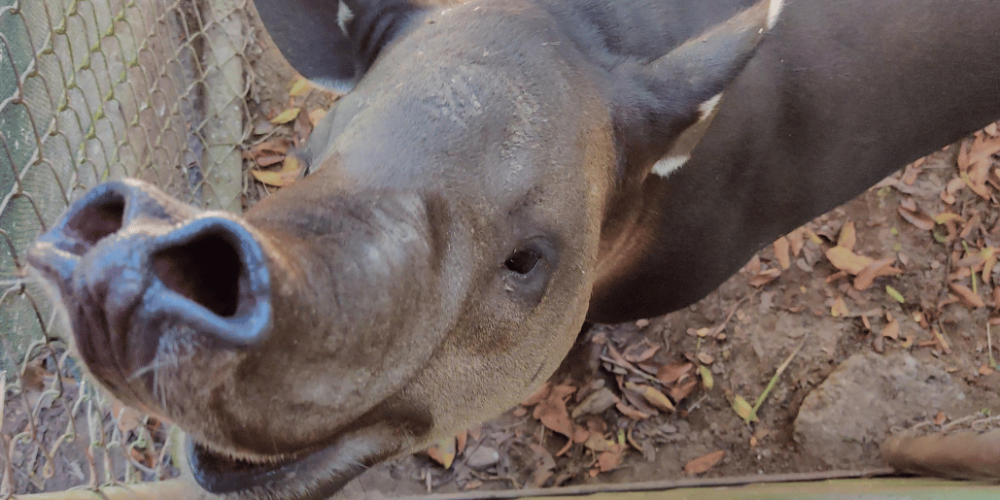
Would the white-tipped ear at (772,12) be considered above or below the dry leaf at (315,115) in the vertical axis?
above

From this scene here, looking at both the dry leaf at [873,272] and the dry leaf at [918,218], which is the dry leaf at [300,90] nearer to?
the dry leaf at [873,272]

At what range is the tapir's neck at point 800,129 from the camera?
280cm

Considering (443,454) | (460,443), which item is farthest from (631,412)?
(443,454)

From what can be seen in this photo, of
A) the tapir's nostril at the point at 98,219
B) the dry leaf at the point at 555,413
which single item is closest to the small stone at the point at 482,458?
the dry leaf at the point at 555,413

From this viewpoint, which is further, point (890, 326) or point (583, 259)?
point (890, 326)

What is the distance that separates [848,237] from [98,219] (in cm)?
473

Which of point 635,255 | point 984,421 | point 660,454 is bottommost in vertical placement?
point 984,421

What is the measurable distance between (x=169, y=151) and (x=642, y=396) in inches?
125

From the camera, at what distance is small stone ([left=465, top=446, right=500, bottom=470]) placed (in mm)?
3902

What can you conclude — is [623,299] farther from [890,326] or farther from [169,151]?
[169,151]

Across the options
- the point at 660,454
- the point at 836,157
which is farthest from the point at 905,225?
the point at 660,454

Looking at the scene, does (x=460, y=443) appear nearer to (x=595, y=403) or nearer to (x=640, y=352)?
(x=595, y=403)

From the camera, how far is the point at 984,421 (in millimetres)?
4188

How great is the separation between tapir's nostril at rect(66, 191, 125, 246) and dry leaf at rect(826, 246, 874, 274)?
4.58m
